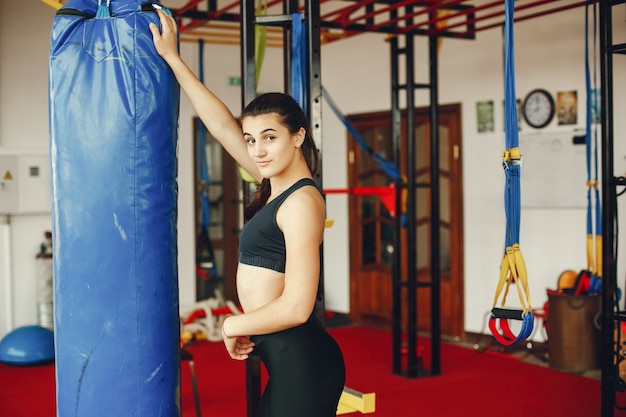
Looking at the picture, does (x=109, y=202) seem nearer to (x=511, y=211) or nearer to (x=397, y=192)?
(x=511, y=211)

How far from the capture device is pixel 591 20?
6152 mm

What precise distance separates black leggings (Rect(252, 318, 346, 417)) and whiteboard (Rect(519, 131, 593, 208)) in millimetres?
4486

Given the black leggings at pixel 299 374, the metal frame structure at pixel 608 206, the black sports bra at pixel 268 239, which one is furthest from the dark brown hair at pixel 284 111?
the metal frame structure at pixel 608 206

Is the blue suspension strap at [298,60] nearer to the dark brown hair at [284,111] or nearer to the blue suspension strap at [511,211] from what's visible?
the blue suspension strap at [511,211]

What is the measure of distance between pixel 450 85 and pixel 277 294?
17.2 feet

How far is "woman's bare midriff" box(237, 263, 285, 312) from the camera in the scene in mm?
2209

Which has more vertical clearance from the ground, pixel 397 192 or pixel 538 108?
pixel 538 108

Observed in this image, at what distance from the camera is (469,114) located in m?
6.94

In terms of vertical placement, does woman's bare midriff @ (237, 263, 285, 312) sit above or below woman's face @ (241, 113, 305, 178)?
below

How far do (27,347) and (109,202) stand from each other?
4.45m

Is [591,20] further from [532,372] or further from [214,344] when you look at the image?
[214,344]

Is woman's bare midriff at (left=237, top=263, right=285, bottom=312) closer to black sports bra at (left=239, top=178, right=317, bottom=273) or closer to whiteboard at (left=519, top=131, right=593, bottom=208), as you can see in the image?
black sports bra at (left=239, top=178, right=317, bottom=273)

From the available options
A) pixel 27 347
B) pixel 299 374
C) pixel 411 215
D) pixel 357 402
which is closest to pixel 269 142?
pixel 299 374

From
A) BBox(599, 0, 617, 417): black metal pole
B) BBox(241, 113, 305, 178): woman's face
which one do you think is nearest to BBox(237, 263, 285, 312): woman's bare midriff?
BBox(241, 113, 305, 178): woman's face
